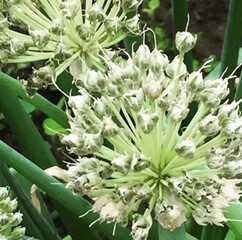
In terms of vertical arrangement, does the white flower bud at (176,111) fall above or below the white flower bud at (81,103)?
below

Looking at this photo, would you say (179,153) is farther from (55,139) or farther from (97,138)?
(55,139)

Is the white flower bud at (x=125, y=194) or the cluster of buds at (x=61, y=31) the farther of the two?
the cluster of buds at (x=61, y=31)

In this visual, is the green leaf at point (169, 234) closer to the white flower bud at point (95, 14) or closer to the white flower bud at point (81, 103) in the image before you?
the white flower bud at point (81, 103)

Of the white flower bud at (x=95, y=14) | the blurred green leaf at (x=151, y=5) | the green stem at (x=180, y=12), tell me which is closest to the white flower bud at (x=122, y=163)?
the white flower bud at (x=95, y=14)

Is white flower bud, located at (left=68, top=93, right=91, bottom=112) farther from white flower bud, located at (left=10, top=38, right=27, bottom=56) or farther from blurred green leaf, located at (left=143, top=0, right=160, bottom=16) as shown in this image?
blurred green leaf, located at (left=143, top=0, right=160, bottom=16)

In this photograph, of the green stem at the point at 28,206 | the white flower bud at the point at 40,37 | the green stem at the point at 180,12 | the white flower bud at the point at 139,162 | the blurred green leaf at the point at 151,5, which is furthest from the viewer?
the blurred green leaf at the point at 151,5

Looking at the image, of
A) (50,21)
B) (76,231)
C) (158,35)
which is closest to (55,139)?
(158,35)
